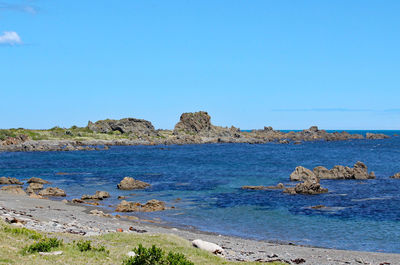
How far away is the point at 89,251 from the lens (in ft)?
58.0

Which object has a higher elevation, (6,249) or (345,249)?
(6,249)

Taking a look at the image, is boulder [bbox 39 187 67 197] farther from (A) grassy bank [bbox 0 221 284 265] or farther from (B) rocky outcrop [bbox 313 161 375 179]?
(B) rocky outcrop [bbox 313 161 375 179]

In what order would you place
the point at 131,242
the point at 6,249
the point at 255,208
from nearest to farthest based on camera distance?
the point at 6,249, the point at 131,242, the point at 255,208

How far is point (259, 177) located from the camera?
69.8 m

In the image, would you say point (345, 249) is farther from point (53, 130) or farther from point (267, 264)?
point (53, 130)

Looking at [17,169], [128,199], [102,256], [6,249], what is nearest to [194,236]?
[102,256]

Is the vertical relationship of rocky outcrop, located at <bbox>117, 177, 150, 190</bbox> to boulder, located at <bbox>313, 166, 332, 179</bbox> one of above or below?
below

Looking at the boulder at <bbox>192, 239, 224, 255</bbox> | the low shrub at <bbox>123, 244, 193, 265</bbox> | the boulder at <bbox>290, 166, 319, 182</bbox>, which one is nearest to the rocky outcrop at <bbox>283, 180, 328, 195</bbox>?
the boulder at <bbox>290, 166, 319, 182</bbox>

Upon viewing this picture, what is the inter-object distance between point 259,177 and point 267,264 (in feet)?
167

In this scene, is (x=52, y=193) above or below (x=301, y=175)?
below

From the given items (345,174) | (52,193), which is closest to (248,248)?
(52,193)

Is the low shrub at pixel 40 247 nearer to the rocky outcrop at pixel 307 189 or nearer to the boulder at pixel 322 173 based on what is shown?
the rocky outcrop at pixel 307 189

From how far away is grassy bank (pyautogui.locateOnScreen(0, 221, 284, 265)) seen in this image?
630 inches

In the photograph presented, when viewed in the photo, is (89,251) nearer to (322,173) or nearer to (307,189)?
(307,189)
